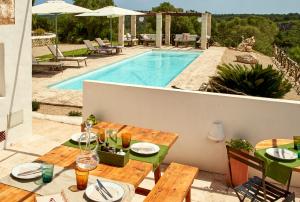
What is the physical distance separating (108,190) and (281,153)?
2.33 m

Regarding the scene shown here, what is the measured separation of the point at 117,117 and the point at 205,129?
1.65 meters

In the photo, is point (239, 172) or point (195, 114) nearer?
point (239, 172)

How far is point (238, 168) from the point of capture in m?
5.38

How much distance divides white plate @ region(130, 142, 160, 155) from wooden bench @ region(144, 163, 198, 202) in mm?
337

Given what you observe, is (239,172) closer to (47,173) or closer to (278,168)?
(278,168)

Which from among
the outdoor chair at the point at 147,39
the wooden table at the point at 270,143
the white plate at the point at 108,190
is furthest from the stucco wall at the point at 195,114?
the outdoor chair at the point at 147,39

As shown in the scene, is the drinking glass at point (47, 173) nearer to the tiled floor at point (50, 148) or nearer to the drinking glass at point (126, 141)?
the drinking glass at point (126, 141)

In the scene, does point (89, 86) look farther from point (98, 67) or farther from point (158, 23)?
point (158, 23)

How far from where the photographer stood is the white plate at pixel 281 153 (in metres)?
4.21

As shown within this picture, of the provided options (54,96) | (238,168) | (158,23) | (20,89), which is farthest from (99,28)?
(238,168)

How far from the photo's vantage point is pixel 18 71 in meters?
6.85

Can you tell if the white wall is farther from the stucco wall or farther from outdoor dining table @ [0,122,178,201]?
outdoor dining table @ [0,122,178,201]

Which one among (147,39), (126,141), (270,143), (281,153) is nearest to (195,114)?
(270,143)

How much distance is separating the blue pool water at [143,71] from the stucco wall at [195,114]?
742cm
